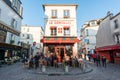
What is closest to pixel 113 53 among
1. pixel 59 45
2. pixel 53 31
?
pixel 59 45

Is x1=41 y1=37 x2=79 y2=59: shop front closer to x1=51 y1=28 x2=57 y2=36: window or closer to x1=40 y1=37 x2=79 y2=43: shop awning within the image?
x1=40 y1=37 x2=79 y2=43: shop awning

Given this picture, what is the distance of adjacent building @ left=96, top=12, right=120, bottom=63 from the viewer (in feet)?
61.9

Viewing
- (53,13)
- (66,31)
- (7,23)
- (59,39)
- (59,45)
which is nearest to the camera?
(59,39)

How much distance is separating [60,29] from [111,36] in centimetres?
990

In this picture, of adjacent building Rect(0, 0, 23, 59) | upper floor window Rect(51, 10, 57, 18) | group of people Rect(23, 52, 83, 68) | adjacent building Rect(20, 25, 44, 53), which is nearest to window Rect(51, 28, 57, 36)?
upper floor window Rect(51, 10, 57, 18)

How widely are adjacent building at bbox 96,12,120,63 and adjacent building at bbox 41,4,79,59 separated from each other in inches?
283

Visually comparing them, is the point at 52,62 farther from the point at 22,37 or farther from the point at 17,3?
the point at 22,37

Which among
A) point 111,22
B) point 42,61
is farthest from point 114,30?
point 42,61

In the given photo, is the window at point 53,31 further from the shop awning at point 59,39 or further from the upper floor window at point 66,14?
the upper floor window at point 66,14

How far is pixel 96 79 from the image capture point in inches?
319

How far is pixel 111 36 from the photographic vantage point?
816 inches

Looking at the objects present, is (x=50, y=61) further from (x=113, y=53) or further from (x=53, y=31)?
(x=113, y=53)

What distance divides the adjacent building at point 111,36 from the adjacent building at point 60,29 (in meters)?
7.20

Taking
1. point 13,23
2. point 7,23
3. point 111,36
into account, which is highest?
point 13,23
